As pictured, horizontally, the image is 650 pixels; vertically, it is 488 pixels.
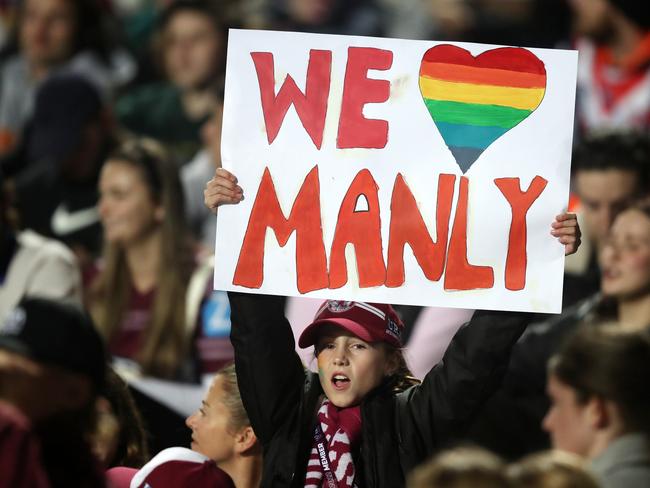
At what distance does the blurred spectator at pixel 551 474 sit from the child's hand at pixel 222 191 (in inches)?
52.7

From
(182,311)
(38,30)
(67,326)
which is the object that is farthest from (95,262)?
(67,326)

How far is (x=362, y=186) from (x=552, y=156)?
1.71ft

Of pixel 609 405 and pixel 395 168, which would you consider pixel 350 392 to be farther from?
pixel 609 405

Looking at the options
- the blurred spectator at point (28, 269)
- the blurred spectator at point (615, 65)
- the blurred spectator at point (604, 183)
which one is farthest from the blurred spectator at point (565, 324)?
the blurred spectator at point (615, 65)

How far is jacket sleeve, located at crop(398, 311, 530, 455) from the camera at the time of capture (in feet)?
13.9

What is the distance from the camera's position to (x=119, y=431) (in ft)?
15.2

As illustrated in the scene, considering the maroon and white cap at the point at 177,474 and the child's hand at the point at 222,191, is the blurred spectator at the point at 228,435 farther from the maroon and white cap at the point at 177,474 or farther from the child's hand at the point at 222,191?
the child's hand at the point at 222,191

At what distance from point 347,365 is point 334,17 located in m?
6.83

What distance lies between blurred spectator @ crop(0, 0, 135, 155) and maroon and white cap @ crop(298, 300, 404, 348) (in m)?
5.45

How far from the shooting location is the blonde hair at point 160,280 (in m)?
6.87

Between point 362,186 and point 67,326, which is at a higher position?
point 362,186

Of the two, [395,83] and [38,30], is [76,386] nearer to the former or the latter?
[395,83]

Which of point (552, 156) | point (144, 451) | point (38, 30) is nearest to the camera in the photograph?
point (552, 156)

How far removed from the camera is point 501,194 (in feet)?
14.4
